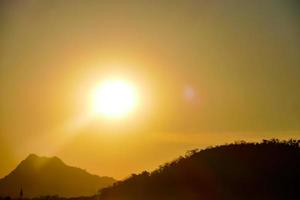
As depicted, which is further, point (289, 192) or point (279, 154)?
point (279, 154)

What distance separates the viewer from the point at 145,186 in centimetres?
4559

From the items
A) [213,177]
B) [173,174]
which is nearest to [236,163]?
[213,177]

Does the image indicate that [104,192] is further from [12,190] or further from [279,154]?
[12,190]

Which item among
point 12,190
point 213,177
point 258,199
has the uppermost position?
point 12,190

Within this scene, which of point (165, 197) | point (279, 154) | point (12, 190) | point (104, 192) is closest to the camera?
point (165, 197)

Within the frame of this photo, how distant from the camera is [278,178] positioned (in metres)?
40.3

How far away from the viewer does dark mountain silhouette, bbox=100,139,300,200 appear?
39.5 meters

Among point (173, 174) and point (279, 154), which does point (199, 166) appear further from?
point (279, 154)

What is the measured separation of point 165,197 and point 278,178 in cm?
951

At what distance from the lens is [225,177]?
41.7 metres

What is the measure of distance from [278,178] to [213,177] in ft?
17.8

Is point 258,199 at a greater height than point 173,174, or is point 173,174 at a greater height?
point 173,174

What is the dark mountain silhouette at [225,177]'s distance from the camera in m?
39.5

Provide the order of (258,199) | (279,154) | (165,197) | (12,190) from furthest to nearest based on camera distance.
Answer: (12,190)
(279,154)
(165,197)
(258,199)
